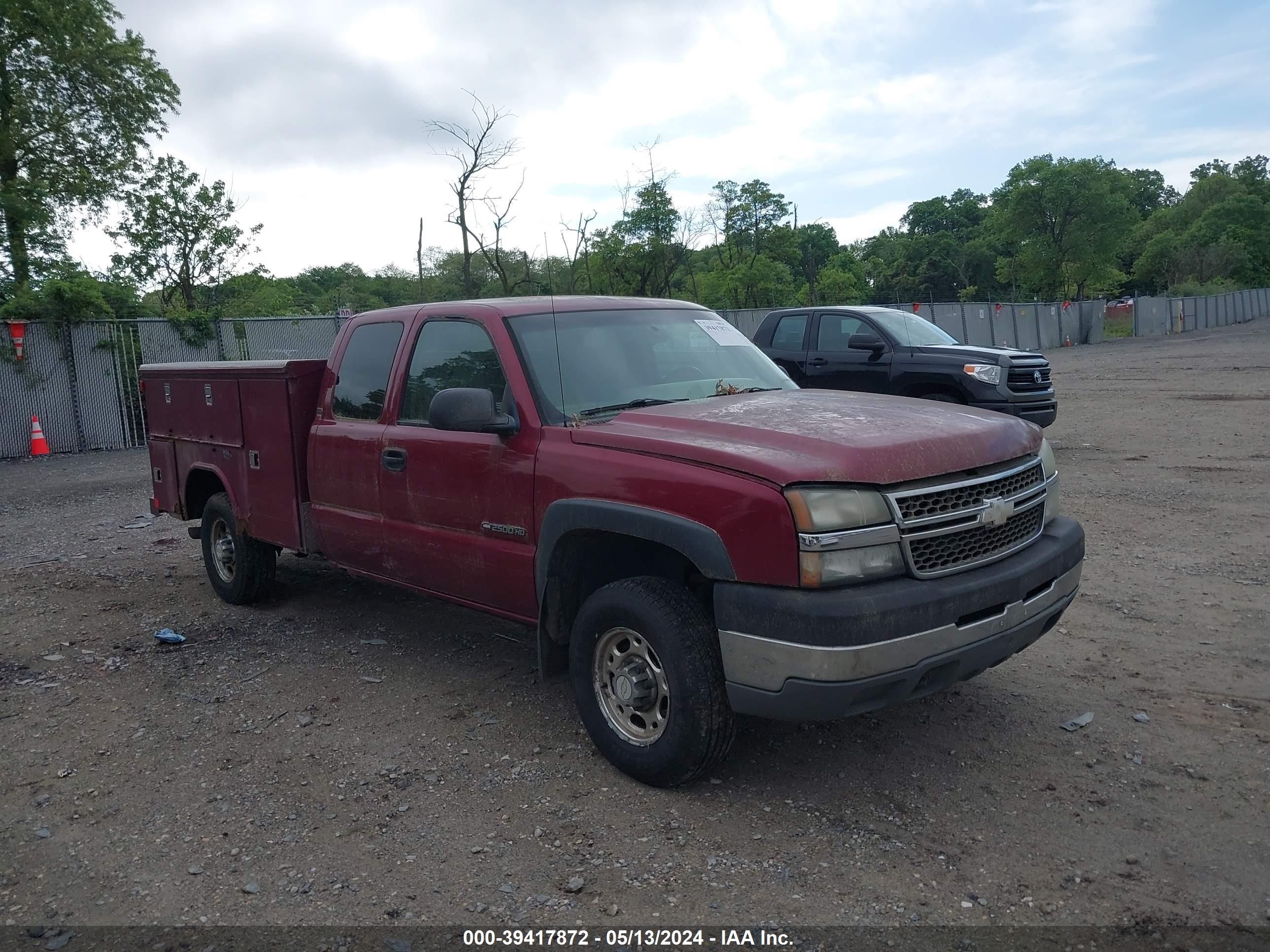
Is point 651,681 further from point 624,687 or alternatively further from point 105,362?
point 105,362

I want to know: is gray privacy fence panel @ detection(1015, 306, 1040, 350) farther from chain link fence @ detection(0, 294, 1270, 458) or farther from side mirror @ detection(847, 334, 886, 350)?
side mirror @ detection(847, 334, 886, 350)

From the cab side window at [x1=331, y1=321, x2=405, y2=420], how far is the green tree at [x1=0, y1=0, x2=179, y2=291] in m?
23.0

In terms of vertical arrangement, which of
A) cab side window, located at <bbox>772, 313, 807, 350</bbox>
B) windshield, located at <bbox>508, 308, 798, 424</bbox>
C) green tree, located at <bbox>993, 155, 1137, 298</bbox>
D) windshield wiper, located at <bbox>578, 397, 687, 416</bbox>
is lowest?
windshield wiper, located at <bbox>578, 397, 687, 416</bbox>

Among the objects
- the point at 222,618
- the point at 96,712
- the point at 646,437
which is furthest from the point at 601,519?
the point at 222,618

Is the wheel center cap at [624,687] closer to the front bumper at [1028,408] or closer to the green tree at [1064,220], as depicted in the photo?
the front bumper at [1028,408]

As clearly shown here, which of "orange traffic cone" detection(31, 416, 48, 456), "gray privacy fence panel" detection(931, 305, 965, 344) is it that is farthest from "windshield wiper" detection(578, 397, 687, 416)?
"gray privacy fence panel" detection(931, 305, 965, 344)

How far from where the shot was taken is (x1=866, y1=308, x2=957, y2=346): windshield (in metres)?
11.2

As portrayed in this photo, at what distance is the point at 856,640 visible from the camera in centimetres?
312

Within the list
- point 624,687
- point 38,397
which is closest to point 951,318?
point 38,397

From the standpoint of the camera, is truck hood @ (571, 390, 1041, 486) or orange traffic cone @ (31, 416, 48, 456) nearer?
truck hood @ (571, 390, 1041, 486)

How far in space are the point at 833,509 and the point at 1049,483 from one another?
4.68ft

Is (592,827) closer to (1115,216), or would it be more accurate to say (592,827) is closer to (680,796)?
(680,796)

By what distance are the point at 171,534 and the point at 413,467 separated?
576 centimetres

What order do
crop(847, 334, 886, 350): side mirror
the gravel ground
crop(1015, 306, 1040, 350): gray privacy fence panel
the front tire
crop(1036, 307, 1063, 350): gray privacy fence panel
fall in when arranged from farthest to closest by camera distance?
crop(1036, 307, 1063, 350): gray privacy fence panel < crop(1015, 306, 1040, 350): gray privacy fence panel < crop(847, 334, 886, 350): side mirror < the front tire < the gravel ground
